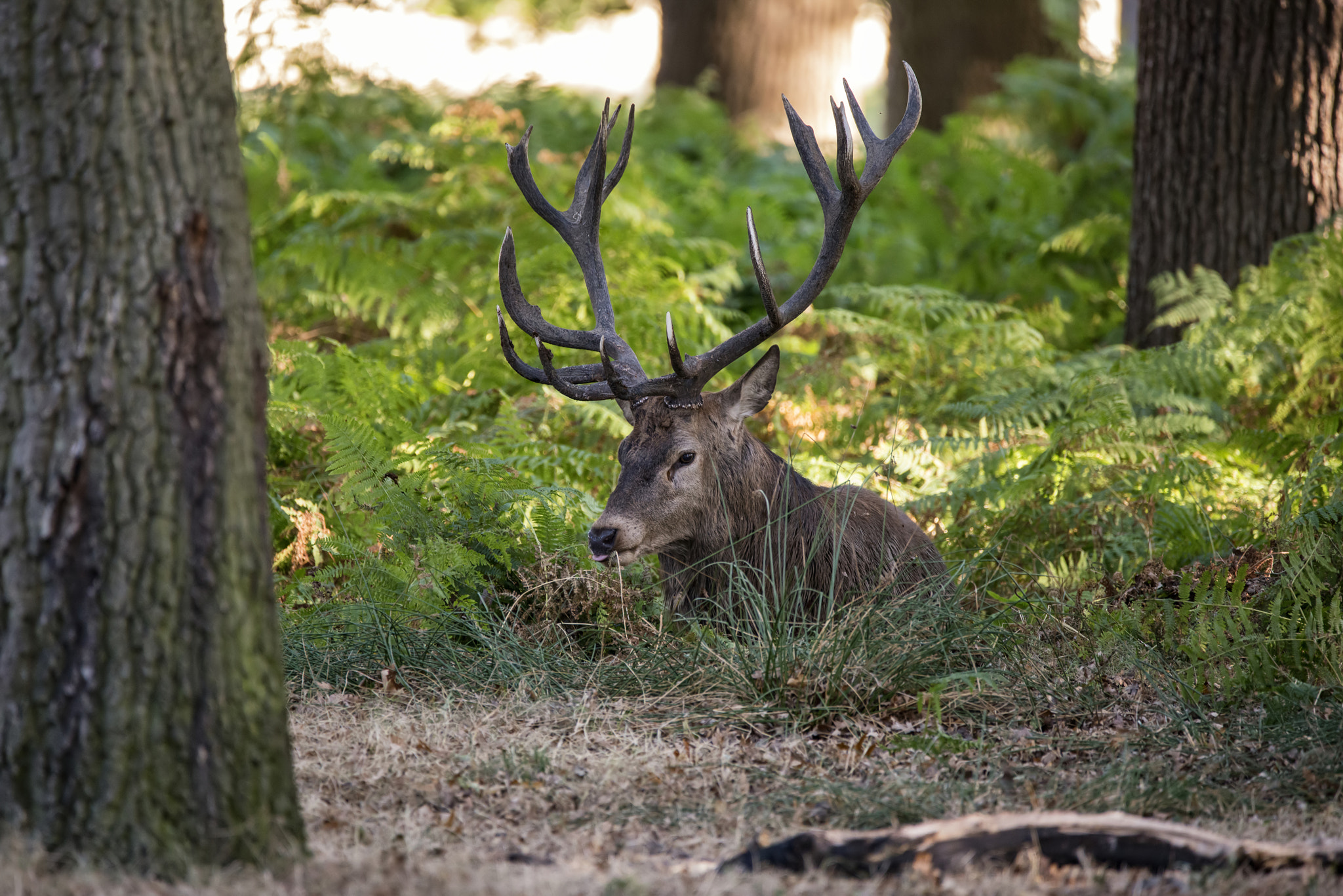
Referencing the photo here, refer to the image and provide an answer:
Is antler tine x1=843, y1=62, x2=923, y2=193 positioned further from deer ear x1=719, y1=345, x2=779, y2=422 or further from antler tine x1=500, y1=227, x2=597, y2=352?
antler tine x1=500, y1=227, x2=597, y2=352

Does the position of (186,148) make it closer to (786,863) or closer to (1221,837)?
(786,863)

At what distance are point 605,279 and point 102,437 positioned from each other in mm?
3034

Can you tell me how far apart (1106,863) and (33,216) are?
2.94 meters

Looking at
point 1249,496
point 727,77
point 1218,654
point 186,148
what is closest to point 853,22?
point 727,77

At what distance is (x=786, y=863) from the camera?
2910 mm

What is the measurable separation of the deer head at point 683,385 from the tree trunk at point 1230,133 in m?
3.08

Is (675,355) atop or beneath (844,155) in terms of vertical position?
beneath

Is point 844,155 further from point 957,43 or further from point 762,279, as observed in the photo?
point 957,43

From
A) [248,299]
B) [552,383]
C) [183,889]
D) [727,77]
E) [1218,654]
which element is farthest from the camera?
[727,77]

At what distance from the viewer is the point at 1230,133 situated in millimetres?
7293

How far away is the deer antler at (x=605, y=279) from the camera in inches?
198

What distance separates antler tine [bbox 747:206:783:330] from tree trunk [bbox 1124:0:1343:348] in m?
3.45

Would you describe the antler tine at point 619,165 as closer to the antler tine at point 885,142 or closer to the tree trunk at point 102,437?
the antler tine at point 885,142

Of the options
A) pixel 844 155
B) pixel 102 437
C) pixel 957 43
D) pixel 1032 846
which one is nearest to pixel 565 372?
pixel 844 155
